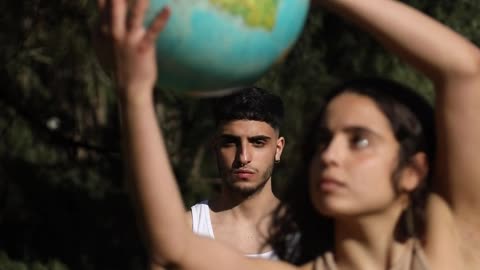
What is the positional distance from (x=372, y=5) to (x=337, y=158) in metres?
0.35

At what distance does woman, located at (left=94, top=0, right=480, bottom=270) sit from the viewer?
8.14ft

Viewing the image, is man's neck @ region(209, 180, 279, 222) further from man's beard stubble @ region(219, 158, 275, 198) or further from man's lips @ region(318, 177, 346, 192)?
man's lips @ region(318, 177, 346, 192)

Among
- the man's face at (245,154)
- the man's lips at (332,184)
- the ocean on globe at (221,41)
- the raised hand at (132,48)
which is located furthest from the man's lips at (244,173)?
the raised hand at (132,48)

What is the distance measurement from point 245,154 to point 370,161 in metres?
2.73

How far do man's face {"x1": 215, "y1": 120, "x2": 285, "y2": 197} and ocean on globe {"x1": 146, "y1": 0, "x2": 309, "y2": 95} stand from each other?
2285 mm

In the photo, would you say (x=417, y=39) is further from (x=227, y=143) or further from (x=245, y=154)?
(x=227, y=143)

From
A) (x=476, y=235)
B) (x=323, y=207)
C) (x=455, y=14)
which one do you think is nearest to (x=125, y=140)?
(x=323, y=207)

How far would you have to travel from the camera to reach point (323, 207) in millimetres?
2664

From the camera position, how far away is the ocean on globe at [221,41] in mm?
2881

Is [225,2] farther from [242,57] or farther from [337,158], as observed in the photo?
[337,158]

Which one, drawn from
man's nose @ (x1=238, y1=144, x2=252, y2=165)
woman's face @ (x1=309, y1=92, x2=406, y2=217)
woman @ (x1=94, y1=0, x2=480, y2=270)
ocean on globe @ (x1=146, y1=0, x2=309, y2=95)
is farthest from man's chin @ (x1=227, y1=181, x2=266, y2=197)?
woman's face @ (x1=309, y1=92, x2=406, y2=217)

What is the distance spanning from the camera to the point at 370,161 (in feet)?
8.71

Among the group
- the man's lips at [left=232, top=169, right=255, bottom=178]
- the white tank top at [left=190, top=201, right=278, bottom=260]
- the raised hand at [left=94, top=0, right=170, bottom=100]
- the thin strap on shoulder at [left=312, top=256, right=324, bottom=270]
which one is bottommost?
the white tank top at [left=190, top=201, right=278, bottom=260]

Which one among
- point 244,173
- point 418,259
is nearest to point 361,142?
point 418,259
